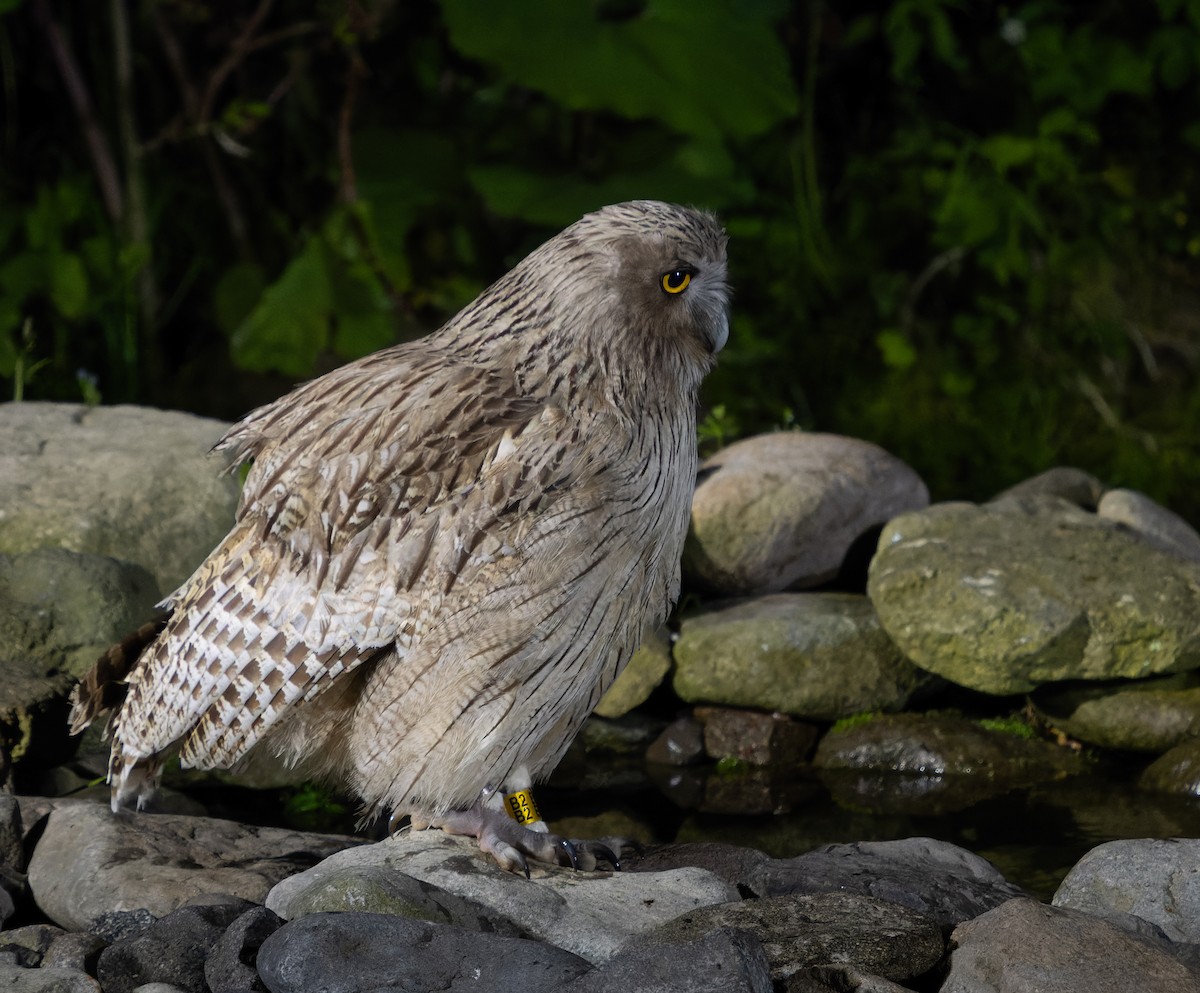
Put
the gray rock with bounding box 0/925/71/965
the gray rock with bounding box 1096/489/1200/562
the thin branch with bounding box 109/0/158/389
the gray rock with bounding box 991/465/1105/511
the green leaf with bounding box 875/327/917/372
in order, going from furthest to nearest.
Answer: the green leaf with bounding box 875/327/917/372, the thin branch with bounding box 109/0/158/389, the gray rock with bounding box 991/465/1105/511, the gray rock with bounding box 1096/489/1200/562, the gray rock with bounding box 0/925/71/965

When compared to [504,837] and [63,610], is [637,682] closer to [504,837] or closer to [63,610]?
[504,837]

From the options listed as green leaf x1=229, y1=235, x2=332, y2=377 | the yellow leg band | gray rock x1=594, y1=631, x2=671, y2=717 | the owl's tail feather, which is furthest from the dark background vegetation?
the yellow leg band

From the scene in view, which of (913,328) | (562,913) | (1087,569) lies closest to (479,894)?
(562,913)

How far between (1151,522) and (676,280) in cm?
288

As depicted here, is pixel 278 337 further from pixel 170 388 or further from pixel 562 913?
pixel 562 913

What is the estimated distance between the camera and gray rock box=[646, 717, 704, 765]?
439cm

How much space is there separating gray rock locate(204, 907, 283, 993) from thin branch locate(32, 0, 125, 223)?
5.35 metres

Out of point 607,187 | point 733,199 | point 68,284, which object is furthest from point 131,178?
point 733,199

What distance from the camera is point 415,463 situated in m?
2.83

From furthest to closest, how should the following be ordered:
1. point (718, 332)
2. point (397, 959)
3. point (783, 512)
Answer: point (783, 512) < point (718, 332) < point (397, 959)

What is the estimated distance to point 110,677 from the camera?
323 centimetres

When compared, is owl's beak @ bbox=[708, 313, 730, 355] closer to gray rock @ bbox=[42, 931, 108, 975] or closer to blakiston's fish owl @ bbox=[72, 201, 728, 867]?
blakiston's fish owl @ bbox=[72, 201, 728, 867]

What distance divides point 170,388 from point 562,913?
5.58m

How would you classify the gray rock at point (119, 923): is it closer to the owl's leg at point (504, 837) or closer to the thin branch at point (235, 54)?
the owl's leg at point (504, 837)
